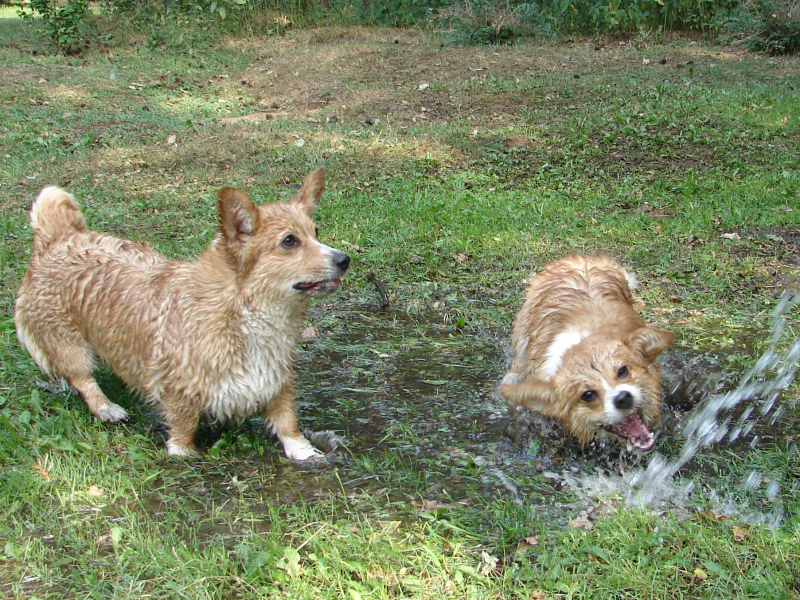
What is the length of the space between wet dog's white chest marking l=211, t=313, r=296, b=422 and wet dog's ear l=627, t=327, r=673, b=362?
1777mm

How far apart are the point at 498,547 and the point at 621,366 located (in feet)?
3.86

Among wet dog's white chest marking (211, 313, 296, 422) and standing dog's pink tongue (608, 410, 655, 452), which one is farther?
standing dog's pink tongue (608, 410, 655, 452)

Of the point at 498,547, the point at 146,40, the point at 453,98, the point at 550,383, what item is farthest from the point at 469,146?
the point at 146,40

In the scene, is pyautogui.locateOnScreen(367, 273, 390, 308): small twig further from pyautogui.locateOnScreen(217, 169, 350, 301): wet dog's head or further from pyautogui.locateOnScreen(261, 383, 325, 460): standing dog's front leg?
pyautogui.locateOnScreen(217, 169, 350, 301): wet dog's head

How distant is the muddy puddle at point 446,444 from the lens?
12.4ft

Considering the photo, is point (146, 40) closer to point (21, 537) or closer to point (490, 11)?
point (490, 11)

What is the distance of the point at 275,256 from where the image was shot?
12.3 ft

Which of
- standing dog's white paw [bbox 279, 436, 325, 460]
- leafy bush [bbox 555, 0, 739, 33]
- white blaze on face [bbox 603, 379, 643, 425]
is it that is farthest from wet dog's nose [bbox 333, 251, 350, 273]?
leafy bush [bbox 555, 0, 739, 33]

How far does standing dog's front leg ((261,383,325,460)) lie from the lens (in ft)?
13.5

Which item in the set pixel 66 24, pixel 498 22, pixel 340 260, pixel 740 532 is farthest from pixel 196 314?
pixel 66 24

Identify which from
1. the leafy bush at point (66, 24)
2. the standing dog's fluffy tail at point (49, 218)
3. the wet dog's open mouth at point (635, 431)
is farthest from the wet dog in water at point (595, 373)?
the leafy bush at point (66, 24)

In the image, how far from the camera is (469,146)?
9.86 metres

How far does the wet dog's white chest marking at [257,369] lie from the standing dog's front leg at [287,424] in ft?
0.28

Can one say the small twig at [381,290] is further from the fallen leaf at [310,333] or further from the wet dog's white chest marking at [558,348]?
the wet dog's white chest marking at [558,348]
